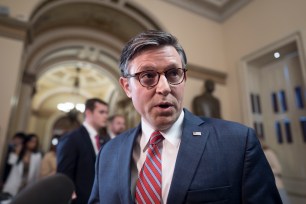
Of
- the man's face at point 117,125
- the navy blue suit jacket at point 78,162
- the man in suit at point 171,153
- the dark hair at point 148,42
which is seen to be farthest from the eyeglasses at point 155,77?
the man's face at point 117,125

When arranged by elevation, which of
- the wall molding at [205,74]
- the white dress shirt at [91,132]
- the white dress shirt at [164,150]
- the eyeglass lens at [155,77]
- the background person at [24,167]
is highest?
the wall molding at [205,74]

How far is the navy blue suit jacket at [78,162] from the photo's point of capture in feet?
7.41

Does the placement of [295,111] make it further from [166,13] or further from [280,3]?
[166,13]

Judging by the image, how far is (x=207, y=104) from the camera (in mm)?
4977

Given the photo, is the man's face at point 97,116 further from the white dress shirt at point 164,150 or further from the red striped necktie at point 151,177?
the red striped necktie at point 151,177

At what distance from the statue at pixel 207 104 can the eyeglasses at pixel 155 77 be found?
3868 mm

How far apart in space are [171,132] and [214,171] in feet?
0.93

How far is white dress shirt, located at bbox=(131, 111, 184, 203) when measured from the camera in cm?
100

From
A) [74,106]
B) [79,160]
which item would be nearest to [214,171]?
[79,160]

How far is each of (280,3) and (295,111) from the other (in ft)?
7.16

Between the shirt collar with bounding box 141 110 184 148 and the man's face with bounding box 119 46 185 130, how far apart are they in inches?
1.4

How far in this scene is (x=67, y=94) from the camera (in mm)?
14086

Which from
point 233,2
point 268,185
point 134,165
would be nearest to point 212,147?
point 268,185

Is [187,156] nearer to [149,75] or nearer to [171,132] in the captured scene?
[171,132]
